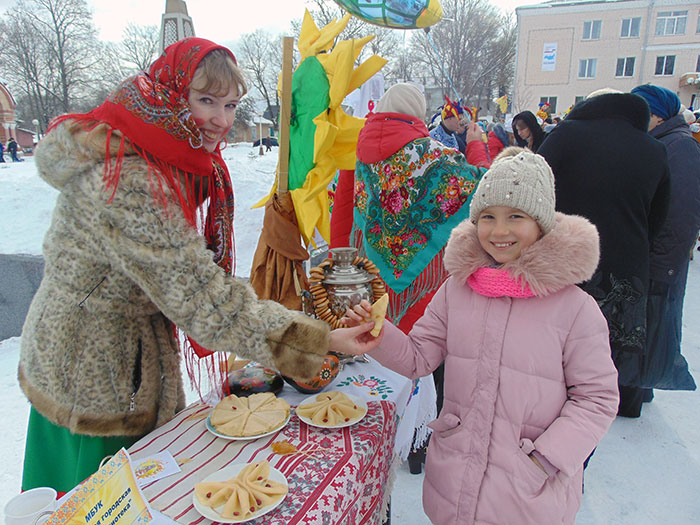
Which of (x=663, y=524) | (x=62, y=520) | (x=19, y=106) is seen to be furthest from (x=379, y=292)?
(x=19, y=106)

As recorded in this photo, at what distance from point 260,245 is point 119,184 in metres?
0.99

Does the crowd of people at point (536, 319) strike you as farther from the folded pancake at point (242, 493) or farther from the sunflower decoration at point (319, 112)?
the sunflower decoration at point (319, 112)

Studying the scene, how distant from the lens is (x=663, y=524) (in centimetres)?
221

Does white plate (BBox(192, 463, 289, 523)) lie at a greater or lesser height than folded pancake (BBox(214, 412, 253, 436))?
greater

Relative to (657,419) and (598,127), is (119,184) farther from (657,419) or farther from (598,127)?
(657,419)

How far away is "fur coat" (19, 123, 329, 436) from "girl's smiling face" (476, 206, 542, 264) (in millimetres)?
655

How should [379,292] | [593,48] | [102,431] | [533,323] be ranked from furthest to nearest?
[593,48] → [379,292] → [533,323] → [102,431]

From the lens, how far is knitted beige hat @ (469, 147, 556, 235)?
1.40 m

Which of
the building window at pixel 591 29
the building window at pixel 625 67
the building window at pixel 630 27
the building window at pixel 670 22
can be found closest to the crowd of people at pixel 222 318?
the building window at pixel 591 29

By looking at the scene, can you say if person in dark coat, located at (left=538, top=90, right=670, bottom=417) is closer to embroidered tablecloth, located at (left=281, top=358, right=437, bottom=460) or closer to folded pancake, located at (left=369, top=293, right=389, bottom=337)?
embroidered tablecloth, located at (left=281, top=358, right=437, bottom=460)

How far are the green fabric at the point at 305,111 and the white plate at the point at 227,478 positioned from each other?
1206 mm

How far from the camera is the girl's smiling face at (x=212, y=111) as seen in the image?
51.1 inches

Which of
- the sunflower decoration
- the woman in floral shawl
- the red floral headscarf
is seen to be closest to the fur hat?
the woman in floral shawl

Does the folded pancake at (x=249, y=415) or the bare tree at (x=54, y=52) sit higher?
the bare tree at (x=54, y=52)
